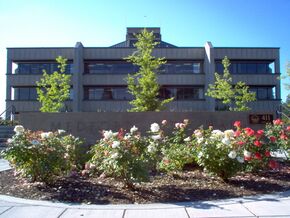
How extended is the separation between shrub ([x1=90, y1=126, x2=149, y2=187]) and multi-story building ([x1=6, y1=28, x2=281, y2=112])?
28.9 metres

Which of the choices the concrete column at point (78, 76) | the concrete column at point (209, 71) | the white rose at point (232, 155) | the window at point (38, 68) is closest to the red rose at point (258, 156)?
the white rose at point (232, 155)

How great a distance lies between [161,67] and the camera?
3750 centimetres

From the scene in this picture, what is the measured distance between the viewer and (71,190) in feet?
23.9

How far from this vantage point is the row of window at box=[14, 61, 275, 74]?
123 ft

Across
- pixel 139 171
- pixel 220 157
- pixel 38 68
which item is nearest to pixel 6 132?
pixel 139 171

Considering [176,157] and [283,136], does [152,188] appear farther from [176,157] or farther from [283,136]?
[283,136]

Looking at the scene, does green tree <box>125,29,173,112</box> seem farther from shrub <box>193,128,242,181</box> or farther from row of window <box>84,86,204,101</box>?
row of window <box>84,86,204,101</box>

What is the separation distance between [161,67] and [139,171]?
103ft

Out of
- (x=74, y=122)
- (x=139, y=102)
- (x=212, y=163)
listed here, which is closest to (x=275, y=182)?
(x=212, y=163)

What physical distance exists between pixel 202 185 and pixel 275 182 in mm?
1784

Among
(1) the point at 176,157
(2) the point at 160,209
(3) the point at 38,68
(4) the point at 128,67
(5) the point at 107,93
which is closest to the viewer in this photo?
(2) the point at 160,209

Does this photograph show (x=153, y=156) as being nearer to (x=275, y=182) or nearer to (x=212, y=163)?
(x=212, y=163)

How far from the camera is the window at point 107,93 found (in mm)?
37062

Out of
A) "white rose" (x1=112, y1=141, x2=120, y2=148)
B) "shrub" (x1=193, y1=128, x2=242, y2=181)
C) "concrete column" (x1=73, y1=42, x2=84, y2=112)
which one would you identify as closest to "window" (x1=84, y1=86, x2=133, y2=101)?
"concrete column" (x1=73, y1=42, x2=84, y2=112)
